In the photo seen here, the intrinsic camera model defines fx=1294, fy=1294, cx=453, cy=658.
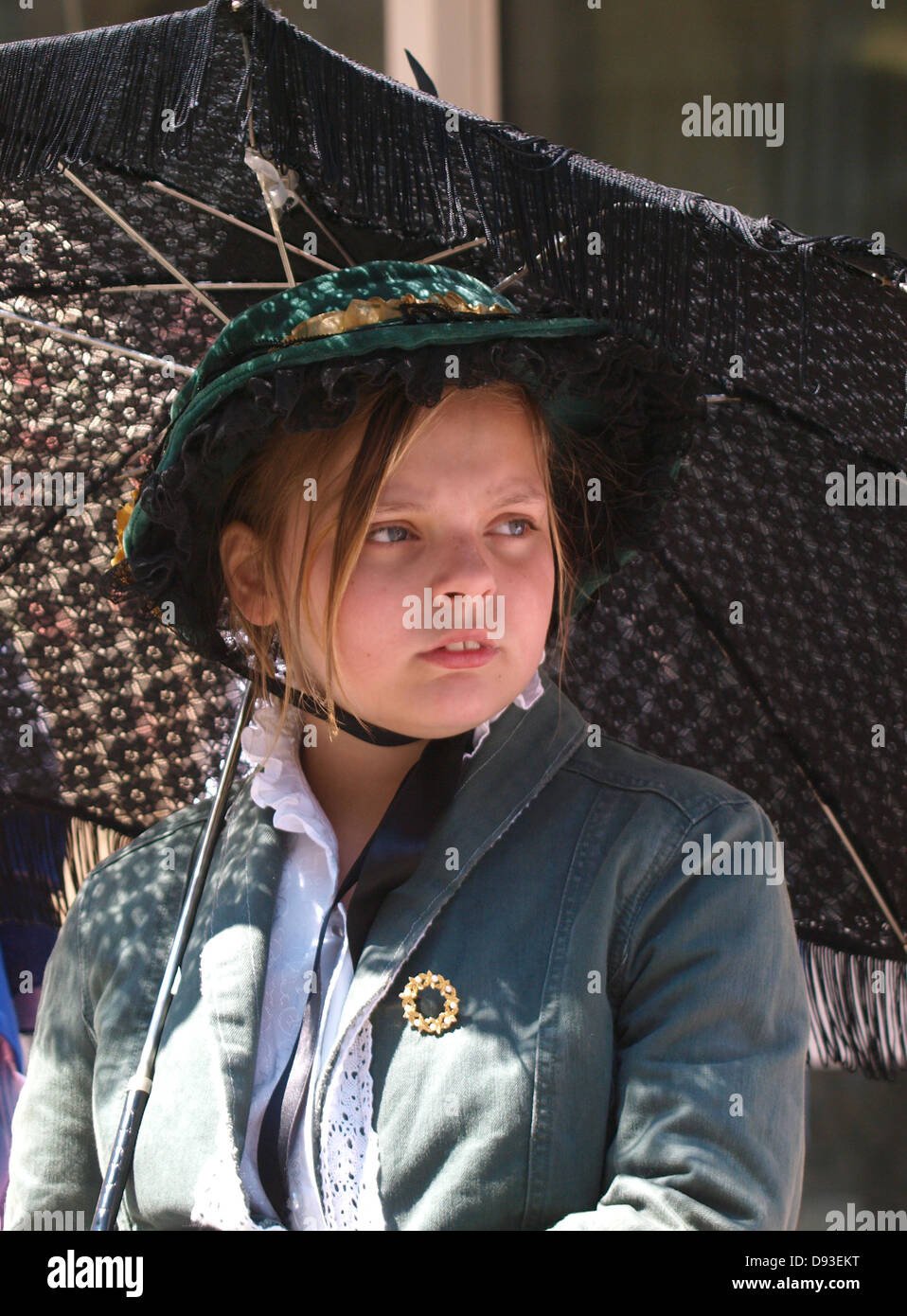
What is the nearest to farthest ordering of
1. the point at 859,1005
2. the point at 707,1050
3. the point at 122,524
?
the point at 707,1050 < the point at 122,524 < the point at 859,1005

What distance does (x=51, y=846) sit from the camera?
1803 millimetres

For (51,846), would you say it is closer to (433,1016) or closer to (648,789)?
(433,1016)

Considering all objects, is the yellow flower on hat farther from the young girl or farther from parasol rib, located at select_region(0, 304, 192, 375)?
parasol rib, located at select_region(0, 304, 192, 375)

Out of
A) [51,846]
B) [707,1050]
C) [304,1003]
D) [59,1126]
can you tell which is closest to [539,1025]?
[707,1050]

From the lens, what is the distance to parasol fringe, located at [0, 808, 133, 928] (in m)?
1.80

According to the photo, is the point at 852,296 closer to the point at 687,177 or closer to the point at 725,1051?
the point at 725,1051

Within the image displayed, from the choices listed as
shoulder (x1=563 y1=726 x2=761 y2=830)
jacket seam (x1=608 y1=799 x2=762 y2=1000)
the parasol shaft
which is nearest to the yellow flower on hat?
the parasol shaft

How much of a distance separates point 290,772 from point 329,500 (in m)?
0.34

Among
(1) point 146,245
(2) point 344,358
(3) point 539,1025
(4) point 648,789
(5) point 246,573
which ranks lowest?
(3) point 539,1025

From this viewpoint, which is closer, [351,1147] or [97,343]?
[351,1147]

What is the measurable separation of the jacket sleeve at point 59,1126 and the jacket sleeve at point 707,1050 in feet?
1.96

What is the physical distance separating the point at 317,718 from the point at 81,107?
712 millimetres

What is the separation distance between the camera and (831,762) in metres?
1.63
